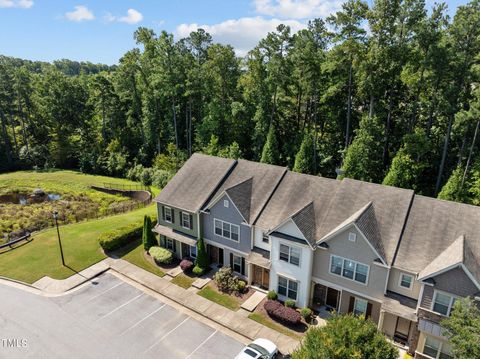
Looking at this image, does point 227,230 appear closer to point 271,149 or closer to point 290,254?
point 290,254

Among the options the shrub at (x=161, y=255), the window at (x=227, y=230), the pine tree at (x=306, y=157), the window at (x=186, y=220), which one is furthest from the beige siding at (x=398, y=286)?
the pine tree at (x=306, y=157)

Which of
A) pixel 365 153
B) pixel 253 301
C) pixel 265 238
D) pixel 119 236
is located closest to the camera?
pixel 253 301

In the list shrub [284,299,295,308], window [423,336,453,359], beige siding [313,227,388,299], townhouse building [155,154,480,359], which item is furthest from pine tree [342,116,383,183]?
window [423,336,453,359]

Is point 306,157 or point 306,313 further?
point 306,157

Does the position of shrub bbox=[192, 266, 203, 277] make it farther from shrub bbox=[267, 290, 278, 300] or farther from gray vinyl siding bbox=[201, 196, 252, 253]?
shrub bbox=[267, 290, 278, 300]

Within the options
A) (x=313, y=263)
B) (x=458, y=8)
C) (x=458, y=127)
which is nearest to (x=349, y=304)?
(x=313, y=263)

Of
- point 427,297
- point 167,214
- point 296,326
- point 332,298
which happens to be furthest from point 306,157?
point 427,297

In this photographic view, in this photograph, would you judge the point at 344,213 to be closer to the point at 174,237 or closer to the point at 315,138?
the point at 174,237
